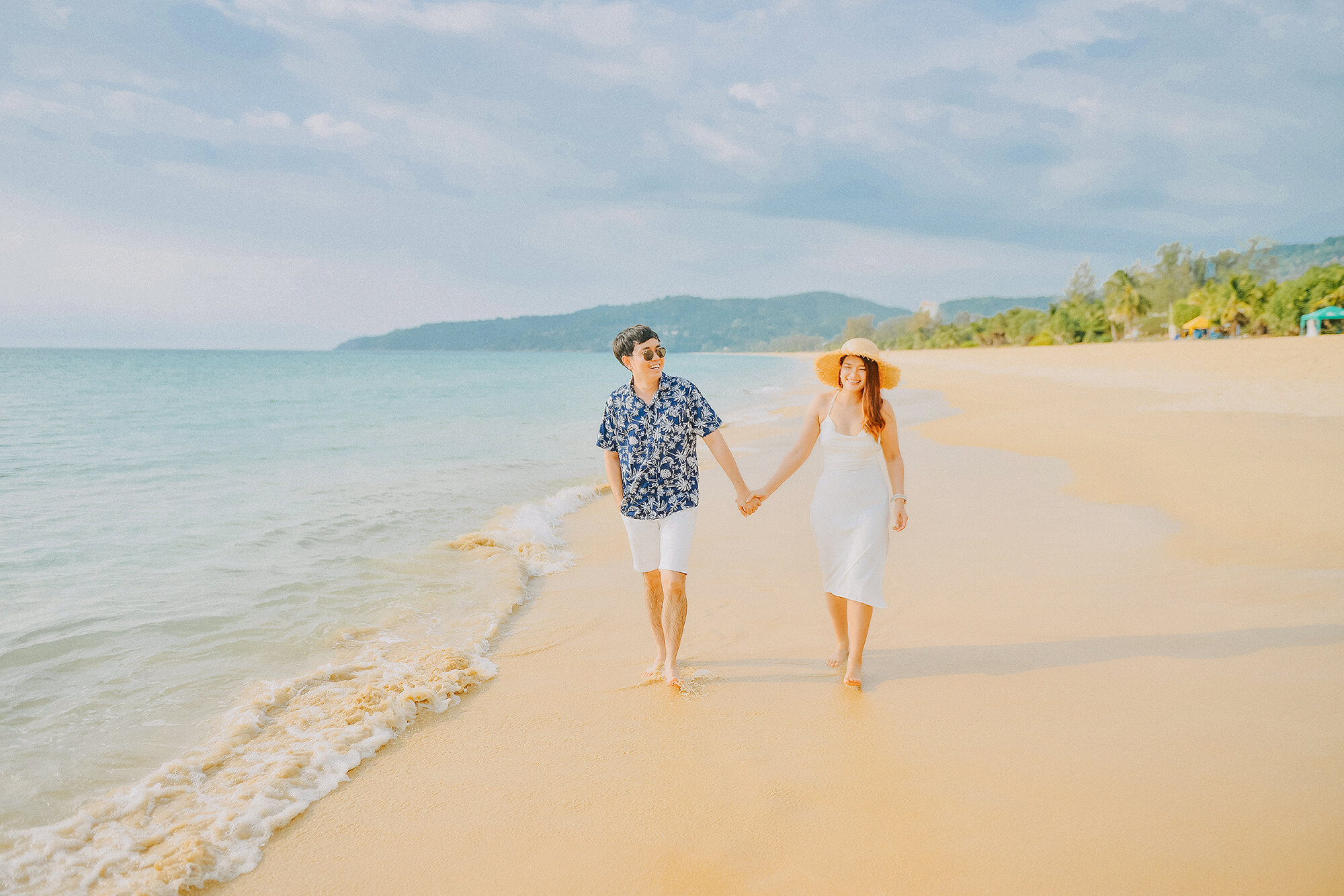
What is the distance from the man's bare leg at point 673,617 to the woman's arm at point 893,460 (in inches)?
47.9

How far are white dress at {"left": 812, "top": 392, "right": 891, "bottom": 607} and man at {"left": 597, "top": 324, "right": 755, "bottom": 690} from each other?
1.89 feet

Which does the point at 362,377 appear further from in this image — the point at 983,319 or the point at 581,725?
the point at 983,319

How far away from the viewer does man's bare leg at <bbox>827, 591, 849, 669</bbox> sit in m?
4.33

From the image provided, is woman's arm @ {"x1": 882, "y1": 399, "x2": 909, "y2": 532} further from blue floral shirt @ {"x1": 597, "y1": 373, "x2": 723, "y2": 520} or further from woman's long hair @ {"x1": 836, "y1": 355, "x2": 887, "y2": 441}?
blue floral shirt @ {"x1": 597, "y1": 373, "x2": 723, "y2": 520}

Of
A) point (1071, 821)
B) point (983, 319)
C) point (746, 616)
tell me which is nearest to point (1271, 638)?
point (1071, 821)

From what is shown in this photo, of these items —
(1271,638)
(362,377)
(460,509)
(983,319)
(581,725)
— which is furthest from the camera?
(983,319)

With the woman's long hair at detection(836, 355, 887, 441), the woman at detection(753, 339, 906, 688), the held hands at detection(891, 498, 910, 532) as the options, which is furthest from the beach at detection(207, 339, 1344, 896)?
the woman's long hair at detection(836, 355, 887, 441)

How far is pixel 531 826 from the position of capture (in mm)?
2986

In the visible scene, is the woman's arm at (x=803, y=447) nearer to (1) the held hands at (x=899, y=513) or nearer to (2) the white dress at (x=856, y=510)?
(2) the white dress at (x=856, y=510)

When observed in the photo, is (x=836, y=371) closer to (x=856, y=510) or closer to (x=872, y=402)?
(x=872, y=402)

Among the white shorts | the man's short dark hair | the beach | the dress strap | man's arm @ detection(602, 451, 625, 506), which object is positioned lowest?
the beach

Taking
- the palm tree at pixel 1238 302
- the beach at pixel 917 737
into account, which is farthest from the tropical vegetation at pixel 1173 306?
the beach at pixel 917 737

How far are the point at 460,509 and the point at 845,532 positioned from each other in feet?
22.9

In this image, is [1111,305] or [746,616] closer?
[746,616]
